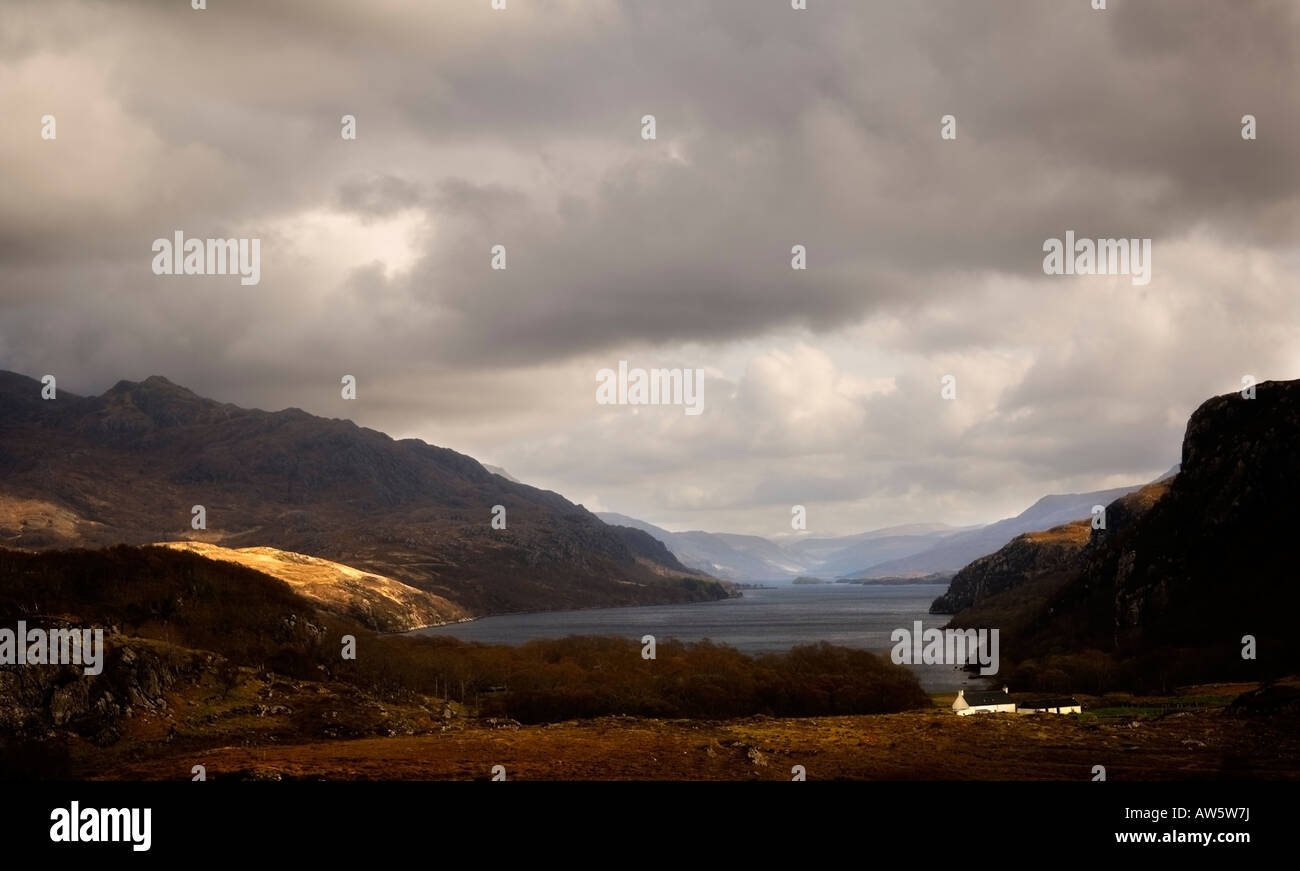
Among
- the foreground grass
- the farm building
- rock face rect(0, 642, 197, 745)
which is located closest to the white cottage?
the farm building

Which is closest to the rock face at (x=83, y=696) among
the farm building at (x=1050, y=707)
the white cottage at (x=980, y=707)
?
the white cottage at (x=980, y=707)

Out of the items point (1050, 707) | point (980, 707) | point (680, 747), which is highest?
point (680, 747)

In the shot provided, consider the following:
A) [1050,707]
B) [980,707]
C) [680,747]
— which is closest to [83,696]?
[680,747]

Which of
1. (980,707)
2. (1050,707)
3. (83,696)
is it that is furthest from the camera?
(980,707)

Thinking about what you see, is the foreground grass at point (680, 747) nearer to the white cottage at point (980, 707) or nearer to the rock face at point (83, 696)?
the rock face at point (83, 696)

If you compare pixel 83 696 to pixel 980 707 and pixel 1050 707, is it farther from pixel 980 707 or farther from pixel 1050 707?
pixel 1050 707

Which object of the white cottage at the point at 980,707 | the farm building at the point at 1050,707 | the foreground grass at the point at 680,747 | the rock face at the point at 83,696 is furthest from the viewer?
the white cottage at the point at 980,707

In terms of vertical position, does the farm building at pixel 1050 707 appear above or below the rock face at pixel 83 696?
below

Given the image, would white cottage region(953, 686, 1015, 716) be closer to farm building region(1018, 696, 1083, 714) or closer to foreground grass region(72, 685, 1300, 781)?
farm building region(1018, 696, 1083, 714)

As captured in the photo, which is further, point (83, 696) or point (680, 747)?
point (83, 696)
